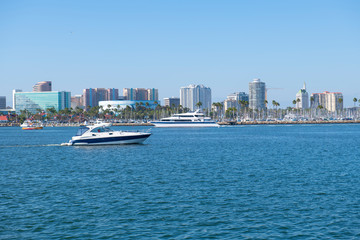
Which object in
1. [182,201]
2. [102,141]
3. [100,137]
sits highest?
[100,137]

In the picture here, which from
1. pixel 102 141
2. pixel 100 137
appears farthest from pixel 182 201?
pixel 102 141

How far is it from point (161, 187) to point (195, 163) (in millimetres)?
18156

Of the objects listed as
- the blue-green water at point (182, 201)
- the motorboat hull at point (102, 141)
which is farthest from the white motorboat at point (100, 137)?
the blue-green water at point (182, 201)

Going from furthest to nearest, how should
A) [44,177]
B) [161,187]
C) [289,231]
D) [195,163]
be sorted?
[195,163] < [44,177] < [161,187] < [289,231]

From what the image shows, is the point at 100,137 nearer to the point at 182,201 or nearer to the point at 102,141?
the point at 102,141

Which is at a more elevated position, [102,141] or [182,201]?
[102,141]

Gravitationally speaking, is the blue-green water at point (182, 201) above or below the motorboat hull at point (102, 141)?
below

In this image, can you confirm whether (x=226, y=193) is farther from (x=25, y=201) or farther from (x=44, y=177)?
(x=44, y=177)

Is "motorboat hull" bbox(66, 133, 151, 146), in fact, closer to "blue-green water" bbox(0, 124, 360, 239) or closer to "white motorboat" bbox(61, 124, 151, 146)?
"white motorboat" bbox(61, 124, 151, 146)

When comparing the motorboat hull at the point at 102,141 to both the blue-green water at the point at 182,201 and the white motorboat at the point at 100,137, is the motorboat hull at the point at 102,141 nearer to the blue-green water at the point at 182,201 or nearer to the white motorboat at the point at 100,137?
the white motorboat at the point at 100,137

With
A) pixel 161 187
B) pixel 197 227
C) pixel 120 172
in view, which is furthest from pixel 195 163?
pixel 197 227

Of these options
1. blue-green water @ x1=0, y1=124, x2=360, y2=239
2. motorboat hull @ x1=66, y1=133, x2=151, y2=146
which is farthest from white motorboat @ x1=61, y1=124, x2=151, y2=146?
blue-green water @ x1=0, y1=124, x2=360, y2=239

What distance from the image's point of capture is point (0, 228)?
2380 centimetres

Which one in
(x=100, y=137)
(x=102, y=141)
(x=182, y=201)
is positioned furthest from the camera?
(x=102, y=141)
